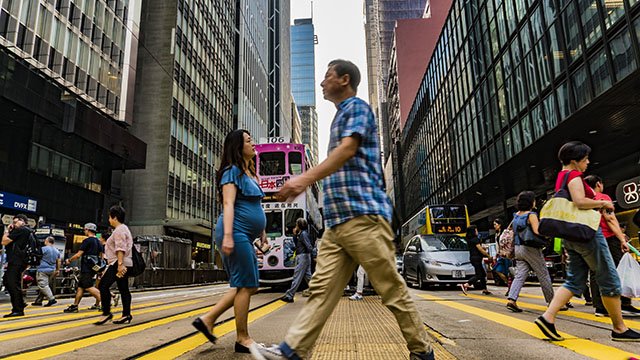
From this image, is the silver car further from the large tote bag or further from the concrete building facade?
the concrete building facade

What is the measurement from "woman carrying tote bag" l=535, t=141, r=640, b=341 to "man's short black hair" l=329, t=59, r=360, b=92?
2.36 metres

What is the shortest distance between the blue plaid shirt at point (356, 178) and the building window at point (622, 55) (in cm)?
1375

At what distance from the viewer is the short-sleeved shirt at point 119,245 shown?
5.55 m

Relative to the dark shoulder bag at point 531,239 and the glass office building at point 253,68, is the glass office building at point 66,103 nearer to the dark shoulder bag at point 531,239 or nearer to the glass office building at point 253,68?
the dark shoulder bag at point 531,239

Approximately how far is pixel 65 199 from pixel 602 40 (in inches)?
1046

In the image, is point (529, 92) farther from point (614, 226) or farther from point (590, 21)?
point (614, 226)

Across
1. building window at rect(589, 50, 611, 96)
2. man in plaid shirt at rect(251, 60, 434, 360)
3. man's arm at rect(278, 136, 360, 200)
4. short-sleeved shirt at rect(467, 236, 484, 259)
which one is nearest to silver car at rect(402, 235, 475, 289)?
short-sleeved shirt at rect(467, 236, 484, 259)

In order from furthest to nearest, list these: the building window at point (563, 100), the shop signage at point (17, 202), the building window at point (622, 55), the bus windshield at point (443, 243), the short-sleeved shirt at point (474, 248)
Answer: the shop signage at point (17, 202), the building window at point (563, 100), the building window at point (622, 55), the bus windshield at point (443, 243), the short-sleeved shirt at point (474, 248)

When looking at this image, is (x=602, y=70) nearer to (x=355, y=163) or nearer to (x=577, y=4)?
(x=577, y=4)

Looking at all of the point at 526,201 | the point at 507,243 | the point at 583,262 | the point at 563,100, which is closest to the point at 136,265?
the point at 583,262

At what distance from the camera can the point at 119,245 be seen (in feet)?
18.2

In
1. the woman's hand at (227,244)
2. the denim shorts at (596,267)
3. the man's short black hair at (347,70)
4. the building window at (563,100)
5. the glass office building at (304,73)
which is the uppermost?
the glass office building at (304,73)

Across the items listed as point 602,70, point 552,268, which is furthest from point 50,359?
point 602,70

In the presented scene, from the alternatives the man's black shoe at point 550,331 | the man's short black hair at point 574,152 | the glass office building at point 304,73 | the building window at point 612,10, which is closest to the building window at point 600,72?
the building window at point 612,10
